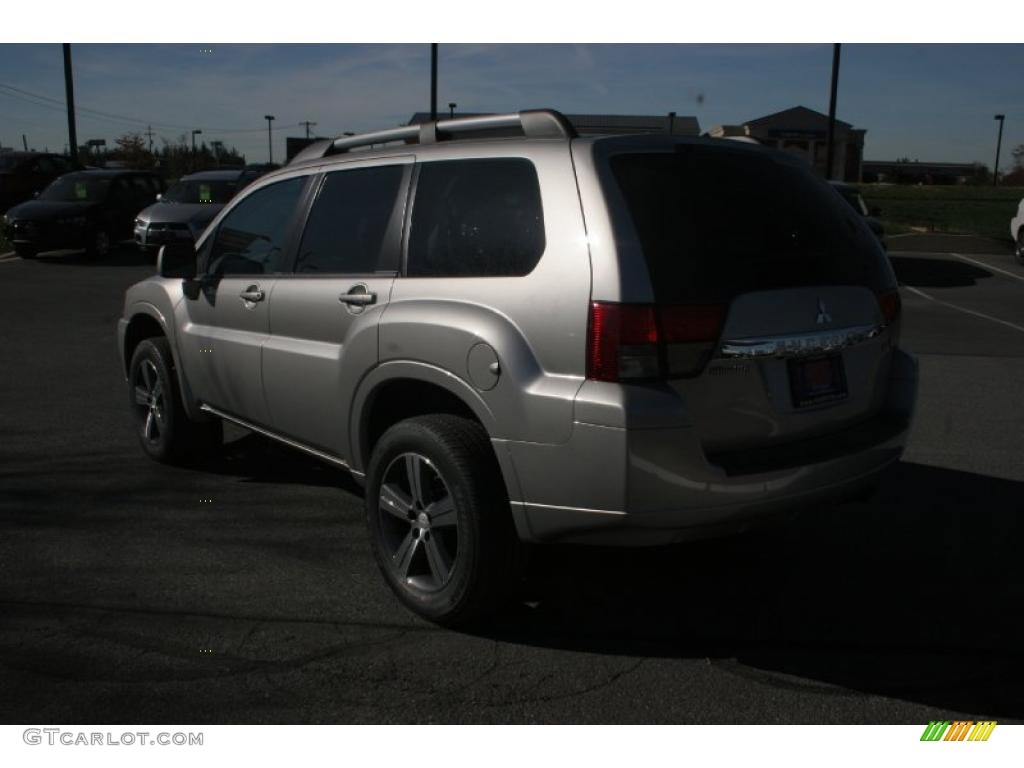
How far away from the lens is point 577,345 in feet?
10.9

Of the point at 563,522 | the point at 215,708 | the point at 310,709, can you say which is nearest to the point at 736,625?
the point at 563,522

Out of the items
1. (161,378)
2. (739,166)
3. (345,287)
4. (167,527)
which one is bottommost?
(167,527)

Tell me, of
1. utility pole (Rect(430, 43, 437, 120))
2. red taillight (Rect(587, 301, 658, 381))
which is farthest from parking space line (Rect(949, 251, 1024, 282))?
red taillight (Rect(587, 301, 658, 381))

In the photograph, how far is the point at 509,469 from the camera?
3523 mm

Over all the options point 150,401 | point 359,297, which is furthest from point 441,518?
point 150,401

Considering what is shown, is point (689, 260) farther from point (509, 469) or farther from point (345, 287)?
point (345, 287)

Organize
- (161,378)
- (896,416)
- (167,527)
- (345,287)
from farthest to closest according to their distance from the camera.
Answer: (161,378) < (167,527) < (345,287) < (896,416)

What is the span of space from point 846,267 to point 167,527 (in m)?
3.33

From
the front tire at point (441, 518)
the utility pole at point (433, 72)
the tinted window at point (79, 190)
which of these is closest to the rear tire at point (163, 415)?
the front tire at point (441, 518)

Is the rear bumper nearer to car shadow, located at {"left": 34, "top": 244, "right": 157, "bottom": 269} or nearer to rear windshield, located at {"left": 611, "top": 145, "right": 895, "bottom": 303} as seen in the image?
rear windshield, located at {"left": 611, "top": 145, "right": 895, "bottom": 303}

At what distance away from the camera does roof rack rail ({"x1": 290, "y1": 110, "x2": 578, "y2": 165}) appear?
12.4ft

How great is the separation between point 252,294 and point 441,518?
1.82 meters

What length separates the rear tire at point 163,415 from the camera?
588 centimetres

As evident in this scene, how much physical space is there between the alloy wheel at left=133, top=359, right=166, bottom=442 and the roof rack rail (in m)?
1.73
